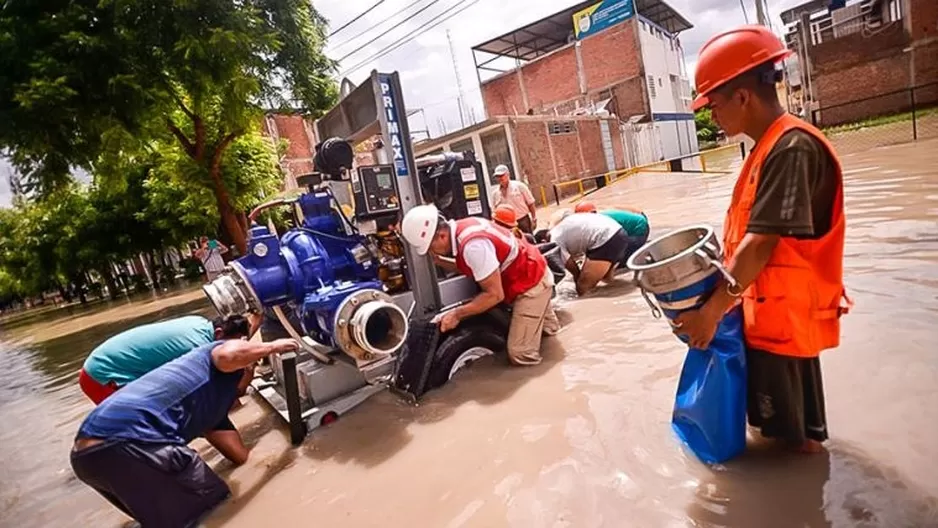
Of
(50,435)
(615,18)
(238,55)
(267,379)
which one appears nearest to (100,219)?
(238,55)

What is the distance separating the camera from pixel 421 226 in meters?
3.33

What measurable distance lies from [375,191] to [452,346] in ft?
4.24

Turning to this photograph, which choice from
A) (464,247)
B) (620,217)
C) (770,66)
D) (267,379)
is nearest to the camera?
(770,66)

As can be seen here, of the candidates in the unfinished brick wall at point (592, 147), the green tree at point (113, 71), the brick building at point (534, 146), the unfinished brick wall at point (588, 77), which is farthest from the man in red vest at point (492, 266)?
the unfinished brick wall at point (588, 77)

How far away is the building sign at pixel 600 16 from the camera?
82.4ft

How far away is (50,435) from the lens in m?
4.85

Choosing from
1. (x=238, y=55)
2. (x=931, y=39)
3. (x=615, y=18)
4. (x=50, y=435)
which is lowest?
(x=50, y=435)

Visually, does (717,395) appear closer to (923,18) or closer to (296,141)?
(923,18)

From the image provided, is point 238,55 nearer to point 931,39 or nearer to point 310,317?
point 310,317

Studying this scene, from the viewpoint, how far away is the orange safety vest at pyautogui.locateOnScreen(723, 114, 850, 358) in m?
1.60

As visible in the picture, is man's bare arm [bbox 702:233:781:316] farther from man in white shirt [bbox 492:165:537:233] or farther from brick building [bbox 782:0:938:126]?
brick building [bbox 782:0:938:126]

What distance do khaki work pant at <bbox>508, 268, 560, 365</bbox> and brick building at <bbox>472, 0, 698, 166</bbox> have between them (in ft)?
74.4

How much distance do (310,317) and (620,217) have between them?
11.9 feet

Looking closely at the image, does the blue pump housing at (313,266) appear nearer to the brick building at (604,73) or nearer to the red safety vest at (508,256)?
the red safety vest at (508,256)
